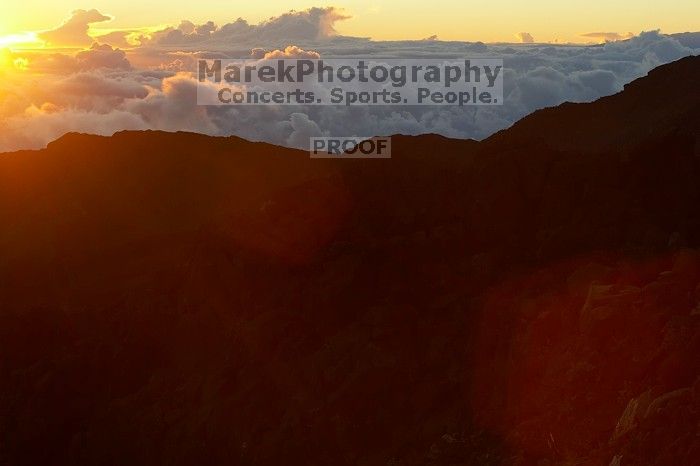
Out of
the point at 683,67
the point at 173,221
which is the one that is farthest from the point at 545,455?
the point at 173,221

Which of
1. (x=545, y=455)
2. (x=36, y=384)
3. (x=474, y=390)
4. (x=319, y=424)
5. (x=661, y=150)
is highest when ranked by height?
(x=661, y=150)

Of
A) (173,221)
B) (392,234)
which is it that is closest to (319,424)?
(392,234)

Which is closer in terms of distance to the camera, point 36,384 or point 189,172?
point 36,384

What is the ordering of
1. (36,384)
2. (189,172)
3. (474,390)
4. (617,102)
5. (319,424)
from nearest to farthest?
(474,390) < (319,424) < (36,384) < (617,102) < (189,172)

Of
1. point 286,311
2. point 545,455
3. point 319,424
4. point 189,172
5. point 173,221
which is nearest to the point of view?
point 545,455

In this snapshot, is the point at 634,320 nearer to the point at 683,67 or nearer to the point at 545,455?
the point at 545,455

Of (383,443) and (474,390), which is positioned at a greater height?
(474,390)
